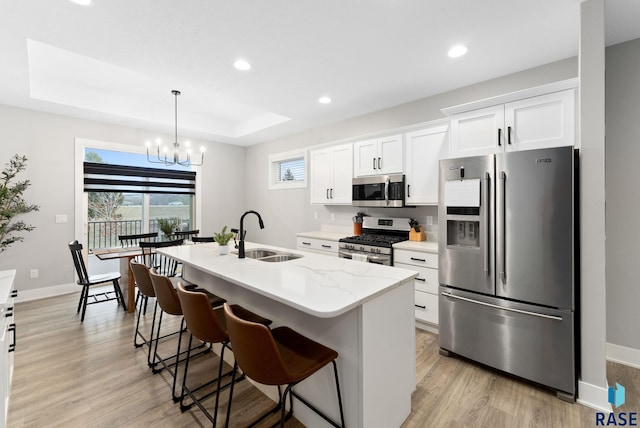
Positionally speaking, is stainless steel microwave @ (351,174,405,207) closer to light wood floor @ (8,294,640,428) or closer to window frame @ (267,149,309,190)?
window frame @ (267,149,309,190)

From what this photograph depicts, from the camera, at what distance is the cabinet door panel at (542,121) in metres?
2.23

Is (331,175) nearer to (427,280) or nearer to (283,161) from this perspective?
(283,161)

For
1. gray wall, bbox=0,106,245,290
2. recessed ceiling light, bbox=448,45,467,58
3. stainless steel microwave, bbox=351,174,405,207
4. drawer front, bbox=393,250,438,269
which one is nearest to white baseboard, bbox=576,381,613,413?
drawer front, bbox=393,250,438,269

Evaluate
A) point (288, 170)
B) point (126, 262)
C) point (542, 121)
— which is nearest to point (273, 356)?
point (542, 121)

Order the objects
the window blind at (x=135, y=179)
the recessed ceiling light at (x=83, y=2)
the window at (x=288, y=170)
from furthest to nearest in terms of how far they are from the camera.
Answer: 1. the window at (x=288, y=170)
2. the window blind at (x=135, y=179)
3. the recessed ceiling light at (x=83, y=2)

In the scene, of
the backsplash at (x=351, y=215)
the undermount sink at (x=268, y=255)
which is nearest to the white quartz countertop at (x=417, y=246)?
the backsplash at (x=351, y=215)

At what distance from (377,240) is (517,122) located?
190 centimetres

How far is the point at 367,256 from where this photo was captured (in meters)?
3.48

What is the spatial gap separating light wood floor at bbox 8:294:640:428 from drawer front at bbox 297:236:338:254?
1663 millimetres

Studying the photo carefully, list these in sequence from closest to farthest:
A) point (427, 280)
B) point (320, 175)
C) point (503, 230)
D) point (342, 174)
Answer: point (503, 230), point (427, 280), point (342, 174), point (320, 175)

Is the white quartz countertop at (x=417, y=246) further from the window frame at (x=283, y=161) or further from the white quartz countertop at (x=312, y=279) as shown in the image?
the window frame at (x=283, y=161)

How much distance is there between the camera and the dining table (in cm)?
357

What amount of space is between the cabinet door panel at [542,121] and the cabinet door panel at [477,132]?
0.08 meters

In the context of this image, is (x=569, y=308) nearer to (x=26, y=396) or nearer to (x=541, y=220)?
(x=541, y=220)
